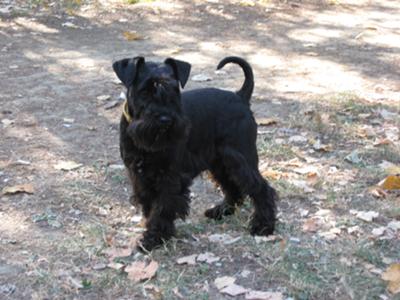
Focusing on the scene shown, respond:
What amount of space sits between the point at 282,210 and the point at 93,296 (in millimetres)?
1767

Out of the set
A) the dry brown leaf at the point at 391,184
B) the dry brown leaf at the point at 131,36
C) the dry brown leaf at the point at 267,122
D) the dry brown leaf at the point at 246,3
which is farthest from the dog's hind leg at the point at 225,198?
the dry brown leaf at the point at 246,3

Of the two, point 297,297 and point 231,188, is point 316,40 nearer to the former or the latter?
point 231,188

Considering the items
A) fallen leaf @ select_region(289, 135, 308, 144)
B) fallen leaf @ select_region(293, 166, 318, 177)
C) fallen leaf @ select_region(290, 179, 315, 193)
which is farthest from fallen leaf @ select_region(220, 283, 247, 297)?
fallen leaf @ select_region(289, 135, 308, 144)

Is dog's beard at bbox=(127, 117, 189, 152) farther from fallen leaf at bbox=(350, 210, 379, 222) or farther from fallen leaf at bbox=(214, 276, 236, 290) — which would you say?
fallen leaf at bbox=(350, 210, 379, 222)

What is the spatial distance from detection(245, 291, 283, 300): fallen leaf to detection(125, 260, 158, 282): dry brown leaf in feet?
2.00

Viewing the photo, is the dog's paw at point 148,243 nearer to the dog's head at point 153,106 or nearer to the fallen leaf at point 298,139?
the dog's head at point 153,106

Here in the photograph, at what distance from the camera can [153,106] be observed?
398 cm

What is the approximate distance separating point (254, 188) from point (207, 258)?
659 mm

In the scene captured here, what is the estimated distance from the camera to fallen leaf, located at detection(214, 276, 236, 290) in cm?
397

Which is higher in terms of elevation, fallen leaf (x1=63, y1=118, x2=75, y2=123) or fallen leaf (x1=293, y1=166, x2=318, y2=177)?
fallen leaf (x1=293, y1=166, x2=318, y2=177)

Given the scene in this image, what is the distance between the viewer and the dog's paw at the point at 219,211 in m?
4.90

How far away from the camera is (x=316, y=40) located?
32.7ft

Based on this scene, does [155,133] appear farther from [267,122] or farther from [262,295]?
[267,122]

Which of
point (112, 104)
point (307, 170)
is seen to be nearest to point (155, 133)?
point (307, 170)
